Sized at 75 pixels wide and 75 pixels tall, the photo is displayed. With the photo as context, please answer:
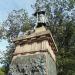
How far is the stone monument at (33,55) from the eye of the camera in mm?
3918

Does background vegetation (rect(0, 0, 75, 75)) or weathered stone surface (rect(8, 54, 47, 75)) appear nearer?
weathered stone surface (rect(8, 54, 47, 75))

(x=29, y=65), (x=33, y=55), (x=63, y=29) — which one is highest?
(x=33, y=55)

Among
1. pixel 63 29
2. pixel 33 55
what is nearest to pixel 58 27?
pixel 63 29

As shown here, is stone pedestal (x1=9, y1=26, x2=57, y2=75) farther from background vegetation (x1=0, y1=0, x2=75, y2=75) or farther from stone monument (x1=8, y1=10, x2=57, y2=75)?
background vegetation (x1=0, y1=0, x2=75, y2=75)

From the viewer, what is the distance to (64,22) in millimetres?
17312

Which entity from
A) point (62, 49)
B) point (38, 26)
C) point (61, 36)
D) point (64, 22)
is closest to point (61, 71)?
point (62, 49)

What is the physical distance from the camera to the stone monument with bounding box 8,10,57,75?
392 centimetres

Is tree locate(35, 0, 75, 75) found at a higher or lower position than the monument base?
lower

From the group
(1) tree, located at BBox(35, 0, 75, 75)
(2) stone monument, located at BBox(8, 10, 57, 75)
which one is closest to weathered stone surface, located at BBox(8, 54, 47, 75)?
(2) stone monument, located at BBox(8, 10, 57, 75)

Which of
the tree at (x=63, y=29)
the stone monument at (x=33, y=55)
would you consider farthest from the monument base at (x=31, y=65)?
the tree at (x=63, y=29)

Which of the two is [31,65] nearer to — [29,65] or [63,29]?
[29,65]

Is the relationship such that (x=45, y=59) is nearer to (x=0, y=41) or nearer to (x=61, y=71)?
(x=61, y=71)

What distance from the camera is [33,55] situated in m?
4.05

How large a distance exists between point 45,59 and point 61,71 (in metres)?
12.0
